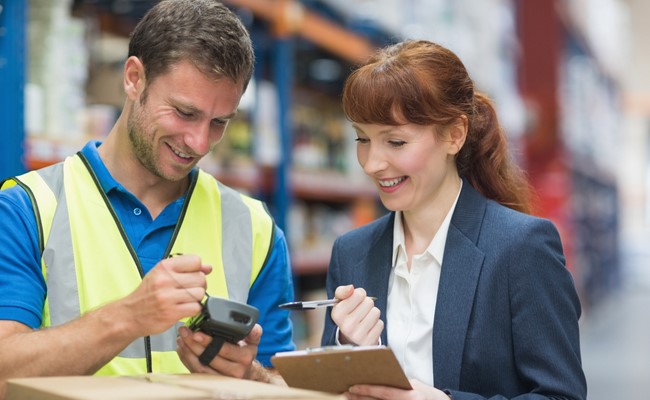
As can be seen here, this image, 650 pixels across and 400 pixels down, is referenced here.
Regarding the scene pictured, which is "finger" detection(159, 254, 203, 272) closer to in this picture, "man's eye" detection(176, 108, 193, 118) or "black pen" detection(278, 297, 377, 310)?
"black pen" detection(278, 297, 377, 310)

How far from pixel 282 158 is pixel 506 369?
2.07m

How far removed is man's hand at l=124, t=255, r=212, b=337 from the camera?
1577mm

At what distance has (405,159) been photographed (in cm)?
194

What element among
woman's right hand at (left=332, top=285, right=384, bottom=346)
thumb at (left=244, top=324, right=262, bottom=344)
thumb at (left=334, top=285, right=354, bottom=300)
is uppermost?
thumb at (left=334, top=285, right=354, bottom=300)

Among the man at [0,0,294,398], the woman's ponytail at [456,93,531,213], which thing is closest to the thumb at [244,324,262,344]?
the man at [0,0,294,398]

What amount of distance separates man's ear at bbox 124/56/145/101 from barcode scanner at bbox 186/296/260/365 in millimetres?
606

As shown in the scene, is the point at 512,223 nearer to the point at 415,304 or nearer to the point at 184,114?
the point at 415,304

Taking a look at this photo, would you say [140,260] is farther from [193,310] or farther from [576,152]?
[576,152]

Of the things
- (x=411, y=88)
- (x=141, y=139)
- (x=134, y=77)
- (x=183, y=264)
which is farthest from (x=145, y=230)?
(x=411, y=88)

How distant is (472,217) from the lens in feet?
6.53

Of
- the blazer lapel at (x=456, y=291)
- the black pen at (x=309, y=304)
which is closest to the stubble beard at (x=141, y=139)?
the black pen at (x=309, y=304)

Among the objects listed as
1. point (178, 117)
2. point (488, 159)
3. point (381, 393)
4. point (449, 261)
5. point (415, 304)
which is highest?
point (178, 117)

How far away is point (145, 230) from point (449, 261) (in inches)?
28.8

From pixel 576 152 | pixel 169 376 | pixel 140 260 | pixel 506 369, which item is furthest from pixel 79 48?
pixel 576 152
